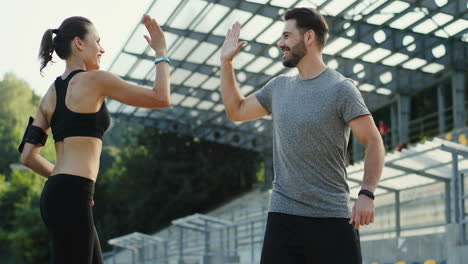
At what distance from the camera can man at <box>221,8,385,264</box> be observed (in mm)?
3219

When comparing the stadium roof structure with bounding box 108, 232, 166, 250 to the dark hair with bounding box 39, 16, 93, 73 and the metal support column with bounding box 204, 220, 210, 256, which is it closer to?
the metal support column with bounding box 204, 220, 210, 256

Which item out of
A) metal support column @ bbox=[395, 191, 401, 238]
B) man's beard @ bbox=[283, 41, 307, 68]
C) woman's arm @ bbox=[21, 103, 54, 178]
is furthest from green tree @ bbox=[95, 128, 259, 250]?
man's beard @ bbox=[283, 41, 307, 68]

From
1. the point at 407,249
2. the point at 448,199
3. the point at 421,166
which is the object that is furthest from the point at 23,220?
the point at 407,249

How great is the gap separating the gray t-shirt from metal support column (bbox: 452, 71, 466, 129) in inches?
886

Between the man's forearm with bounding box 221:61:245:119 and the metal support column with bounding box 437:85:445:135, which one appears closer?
the man's forearm with bounding box 221:61:245:119

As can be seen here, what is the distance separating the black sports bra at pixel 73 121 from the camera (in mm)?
3221

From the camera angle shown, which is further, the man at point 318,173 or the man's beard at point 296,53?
the man's beard at point 296,53

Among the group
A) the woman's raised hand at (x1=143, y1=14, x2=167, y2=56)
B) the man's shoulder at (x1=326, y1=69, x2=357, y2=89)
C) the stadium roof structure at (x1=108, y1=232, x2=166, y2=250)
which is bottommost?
the man's shoulder at (x1=326, y1=69, x2=357, y2=89)

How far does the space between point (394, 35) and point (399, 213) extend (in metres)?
11.5

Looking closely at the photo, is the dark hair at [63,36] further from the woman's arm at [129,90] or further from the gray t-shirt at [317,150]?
the gray t-shirt at [317,150]

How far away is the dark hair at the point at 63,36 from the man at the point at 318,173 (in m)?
1.08

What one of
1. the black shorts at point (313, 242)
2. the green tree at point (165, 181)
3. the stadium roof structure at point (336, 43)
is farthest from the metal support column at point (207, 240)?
the green tree at point (165, 181)

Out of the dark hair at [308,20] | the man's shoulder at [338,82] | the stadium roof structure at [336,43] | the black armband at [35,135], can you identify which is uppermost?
the stadium roof structure at [336,43]

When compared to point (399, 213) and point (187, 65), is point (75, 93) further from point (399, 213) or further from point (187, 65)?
point (187, 65)
